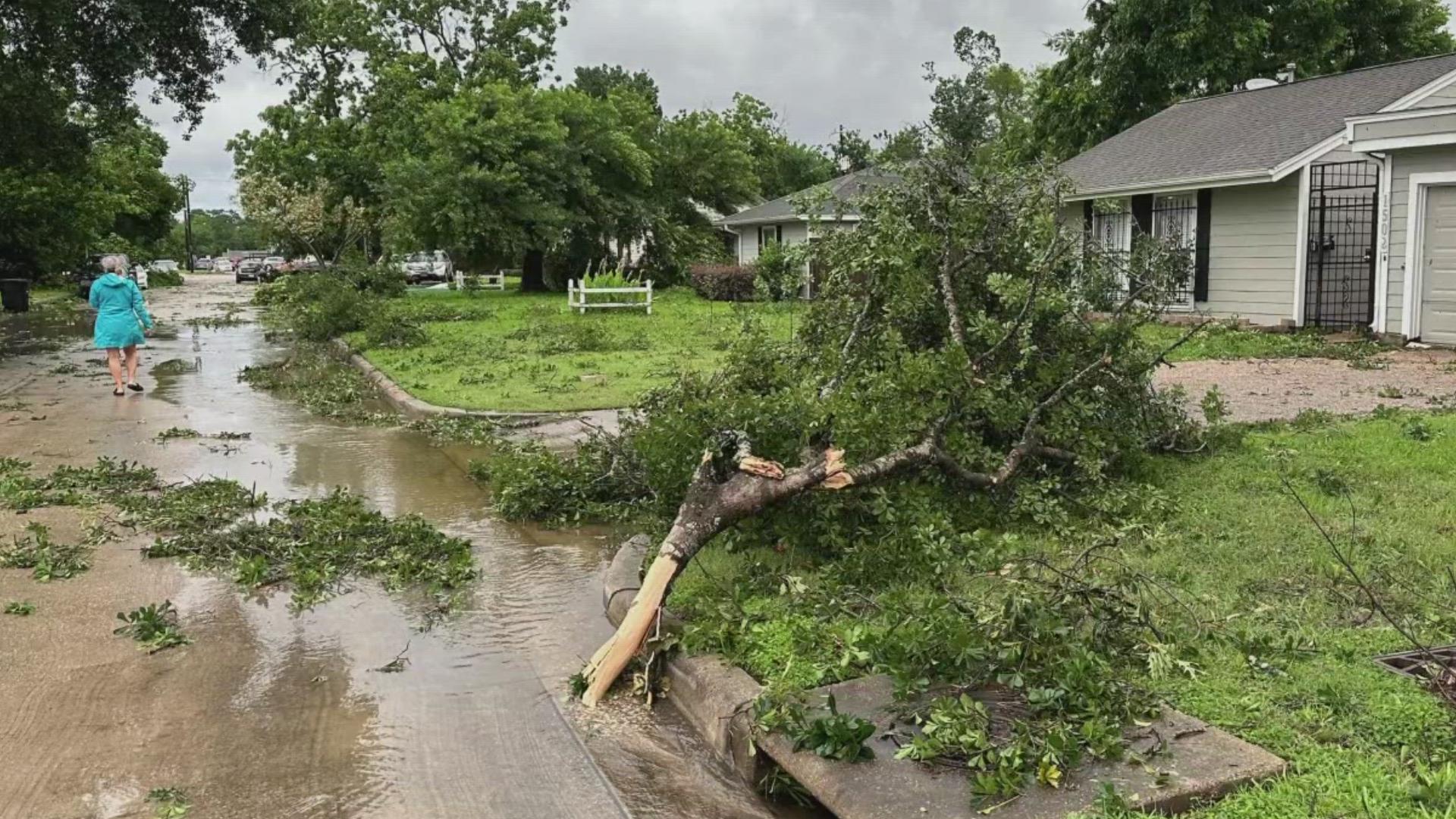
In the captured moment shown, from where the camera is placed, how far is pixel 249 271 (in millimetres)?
64750

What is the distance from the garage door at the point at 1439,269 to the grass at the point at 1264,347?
78 cm

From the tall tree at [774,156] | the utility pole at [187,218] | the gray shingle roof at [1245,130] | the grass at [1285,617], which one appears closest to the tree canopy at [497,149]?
the tall tree at [774,156]

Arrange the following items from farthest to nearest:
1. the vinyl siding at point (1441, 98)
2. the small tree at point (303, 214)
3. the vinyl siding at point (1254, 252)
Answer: the small tree at point (303, 214) < the vinyl siding at point (1254, 252) < the vinyl siding at point (1441, 98)

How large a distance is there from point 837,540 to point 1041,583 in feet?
3.58

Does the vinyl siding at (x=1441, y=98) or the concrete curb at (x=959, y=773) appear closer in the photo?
the concrete curb at (x=959, y=773)

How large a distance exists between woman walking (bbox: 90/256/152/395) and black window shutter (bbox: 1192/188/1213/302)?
16.1m

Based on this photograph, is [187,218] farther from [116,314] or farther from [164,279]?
[116,314]

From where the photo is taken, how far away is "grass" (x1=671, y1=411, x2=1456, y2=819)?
3355 millimetres

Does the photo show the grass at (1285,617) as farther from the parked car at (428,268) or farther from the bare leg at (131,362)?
the parked car at (428,268)

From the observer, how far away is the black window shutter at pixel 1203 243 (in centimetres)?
1944

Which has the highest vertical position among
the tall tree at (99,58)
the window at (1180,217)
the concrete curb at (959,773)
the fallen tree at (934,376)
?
the tall tree at (99,58)

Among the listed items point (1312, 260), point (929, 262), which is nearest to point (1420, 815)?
point (929, 262)

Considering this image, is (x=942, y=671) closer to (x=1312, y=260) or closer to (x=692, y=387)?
(x=692, y=387)

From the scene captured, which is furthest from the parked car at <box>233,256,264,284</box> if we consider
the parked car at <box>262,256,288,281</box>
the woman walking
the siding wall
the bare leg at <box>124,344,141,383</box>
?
the woman walking
